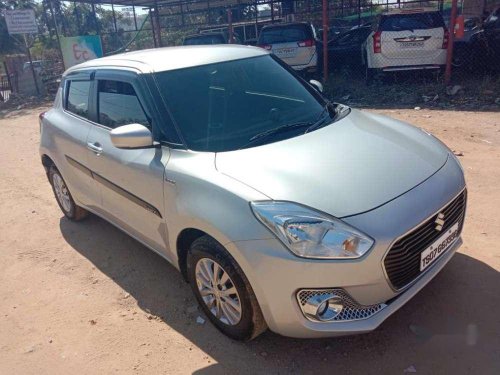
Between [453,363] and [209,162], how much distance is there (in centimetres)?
182

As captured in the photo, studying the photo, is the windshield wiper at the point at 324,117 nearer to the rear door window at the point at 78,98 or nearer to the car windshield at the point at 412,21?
the rear door window at the point at 78,98

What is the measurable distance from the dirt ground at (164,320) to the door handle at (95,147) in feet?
3.38

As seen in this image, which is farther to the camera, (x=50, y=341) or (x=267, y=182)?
(x=50, y=341)

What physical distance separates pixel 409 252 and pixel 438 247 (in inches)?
13.7

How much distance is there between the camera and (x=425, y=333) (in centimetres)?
274

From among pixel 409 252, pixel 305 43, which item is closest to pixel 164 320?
pixel 409 252

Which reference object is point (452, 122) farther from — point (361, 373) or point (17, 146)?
point (17, 146)

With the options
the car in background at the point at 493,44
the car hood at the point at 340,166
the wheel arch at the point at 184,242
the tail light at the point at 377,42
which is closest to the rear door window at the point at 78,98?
the wheel arch at the point at 184,242

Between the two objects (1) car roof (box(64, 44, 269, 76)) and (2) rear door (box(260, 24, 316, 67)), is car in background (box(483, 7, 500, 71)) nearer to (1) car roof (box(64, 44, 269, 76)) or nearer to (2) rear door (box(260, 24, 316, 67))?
(2) rear door (box(260, 24, 316, 67))

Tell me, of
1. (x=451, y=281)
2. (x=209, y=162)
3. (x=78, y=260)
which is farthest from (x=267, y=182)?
(x=78, y=260)

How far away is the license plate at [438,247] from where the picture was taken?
2.56 meters

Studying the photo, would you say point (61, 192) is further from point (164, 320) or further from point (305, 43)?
point (305, 43)

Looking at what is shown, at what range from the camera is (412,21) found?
9617 mm

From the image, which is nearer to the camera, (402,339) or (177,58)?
(402,339)
